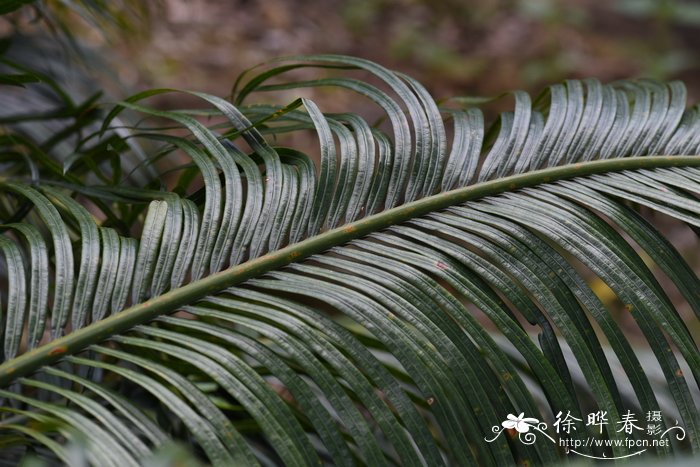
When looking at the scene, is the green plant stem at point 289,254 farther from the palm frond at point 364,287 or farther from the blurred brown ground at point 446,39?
the blurred brown ground at point 446,39

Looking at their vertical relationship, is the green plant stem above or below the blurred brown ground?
below

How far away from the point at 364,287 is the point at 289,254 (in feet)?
0.29

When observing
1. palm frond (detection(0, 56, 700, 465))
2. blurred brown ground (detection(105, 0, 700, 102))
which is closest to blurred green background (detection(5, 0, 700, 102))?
blurred brown ground (detection(105, 0, 700, 102))

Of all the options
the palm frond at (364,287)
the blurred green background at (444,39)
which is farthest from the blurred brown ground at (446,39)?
the palm frond at (364,287)

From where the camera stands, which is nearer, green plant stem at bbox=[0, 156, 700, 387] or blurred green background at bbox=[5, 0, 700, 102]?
green plant stem at bbox=[0, 156, 700, 387]

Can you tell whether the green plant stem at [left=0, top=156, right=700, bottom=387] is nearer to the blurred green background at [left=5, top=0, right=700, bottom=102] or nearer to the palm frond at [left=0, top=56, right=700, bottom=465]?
the palm frond at [left=0, top=56, right=700, bottom=465]

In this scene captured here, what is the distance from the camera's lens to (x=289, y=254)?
2.40ft

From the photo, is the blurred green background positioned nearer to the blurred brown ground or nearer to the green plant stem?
the blurred brown ground

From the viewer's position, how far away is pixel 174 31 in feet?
10.7

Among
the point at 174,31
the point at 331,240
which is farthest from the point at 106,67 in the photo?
the point at 174,31

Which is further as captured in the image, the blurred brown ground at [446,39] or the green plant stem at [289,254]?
the blurred brown ground at [446,39]

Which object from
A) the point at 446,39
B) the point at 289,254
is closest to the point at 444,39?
the point at 446,39

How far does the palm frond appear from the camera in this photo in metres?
0.63

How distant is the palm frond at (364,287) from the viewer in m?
0.63
